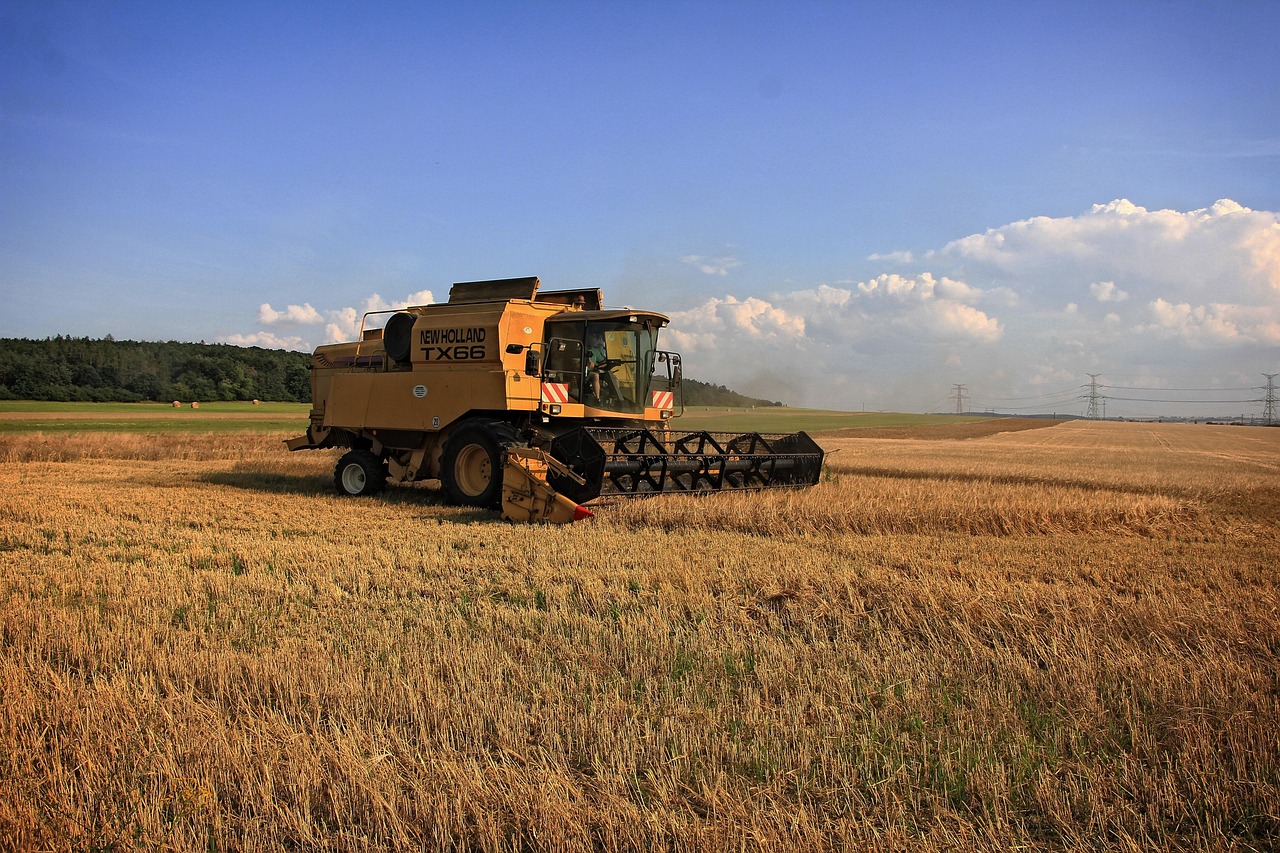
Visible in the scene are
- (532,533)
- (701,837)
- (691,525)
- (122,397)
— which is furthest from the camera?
(122,397)

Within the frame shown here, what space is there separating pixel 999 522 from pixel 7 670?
9632mm

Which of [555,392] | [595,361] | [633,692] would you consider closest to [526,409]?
[555,392]

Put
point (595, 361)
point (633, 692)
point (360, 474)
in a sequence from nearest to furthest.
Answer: point (633, 692)
point (595, 361)
point (360, 474)

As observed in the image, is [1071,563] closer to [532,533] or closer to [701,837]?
[532,533]

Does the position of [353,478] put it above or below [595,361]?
below

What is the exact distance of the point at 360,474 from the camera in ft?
44.3

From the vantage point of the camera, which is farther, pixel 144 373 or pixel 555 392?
pixel 144 373

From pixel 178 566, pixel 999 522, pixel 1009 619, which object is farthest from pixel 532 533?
pixel 999 522

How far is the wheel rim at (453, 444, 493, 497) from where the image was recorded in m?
11.4

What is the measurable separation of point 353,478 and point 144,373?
58639 millimetres

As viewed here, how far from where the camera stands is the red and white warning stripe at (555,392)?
451 inches

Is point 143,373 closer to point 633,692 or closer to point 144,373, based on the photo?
point 144,373

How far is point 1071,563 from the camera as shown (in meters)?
7.32

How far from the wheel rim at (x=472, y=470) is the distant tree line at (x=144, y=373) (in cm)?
4424
